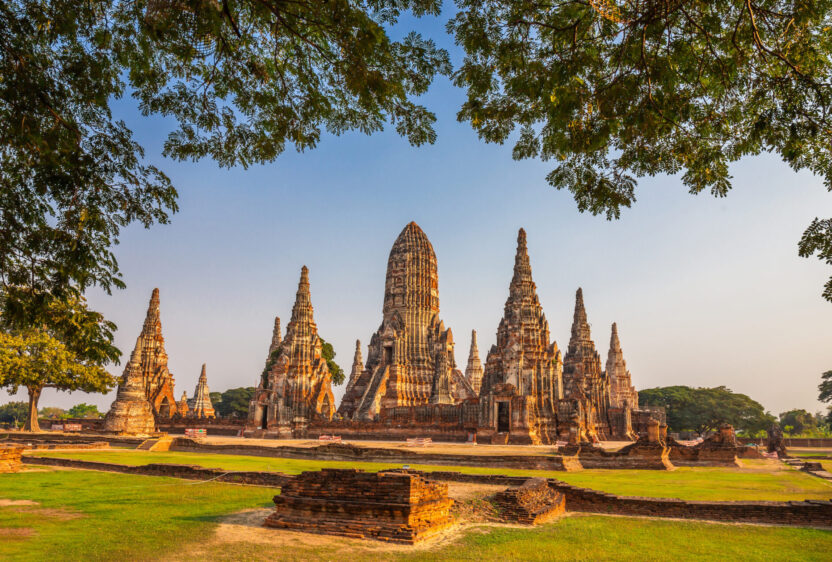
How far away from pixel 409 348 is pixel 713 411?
111 feet

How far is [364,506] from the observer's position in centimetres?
813

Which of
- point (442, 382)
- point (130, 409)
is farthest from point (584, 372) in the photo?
point (130, 409)

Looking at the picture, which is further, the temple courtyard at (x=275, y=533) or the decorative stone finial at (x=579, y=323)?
the decorative stone finial at (x=579, y=323)

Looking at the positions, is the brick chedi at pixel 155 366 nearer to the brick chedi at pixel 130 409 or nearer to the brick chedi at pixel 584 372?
the brick chedi at pixel 130 409

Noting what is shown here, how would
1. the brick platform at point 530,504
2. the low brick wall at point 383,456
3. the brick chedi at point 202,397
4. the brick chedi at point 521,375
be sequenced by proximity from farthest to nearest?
the brick chedi at point 202,397
the brick chedi at point 521,375
the low brick wall at point 383,456
the brick platform at point 530,504

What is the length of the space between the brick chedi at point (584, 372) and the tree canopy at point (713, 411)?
20.2 meters

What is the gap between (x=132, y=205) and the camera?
23.1 feet

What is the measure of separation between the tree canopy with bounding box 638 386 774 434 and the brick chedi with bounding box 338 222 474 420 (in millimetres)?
27179

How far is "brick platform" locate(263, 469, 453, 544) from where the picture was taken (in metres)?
7.90

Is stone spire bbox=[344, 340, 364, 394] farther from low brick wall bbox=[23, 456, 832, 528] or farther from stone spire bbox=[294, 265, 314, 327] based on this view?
low brick wall bbox=[23, 456, 832, 528]

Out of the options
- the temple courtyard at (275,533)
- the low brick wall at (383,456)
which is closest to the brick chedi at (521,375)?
the low brick wall at (383,456)

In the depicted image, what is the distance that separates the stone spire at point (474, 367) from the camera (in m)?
55.9

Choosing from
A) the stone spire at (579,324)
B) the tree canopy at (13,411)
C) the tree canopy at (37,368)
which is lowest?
the tree canopy at (13,411)

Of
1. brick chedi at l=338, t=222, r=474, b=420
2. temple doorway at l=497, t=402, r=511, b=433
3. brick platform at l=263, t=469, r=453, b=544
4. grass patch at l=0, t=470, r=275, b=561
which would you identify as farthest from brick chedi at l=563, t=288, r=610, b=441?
brick platform at l=263, t=469, r=453, b=544
